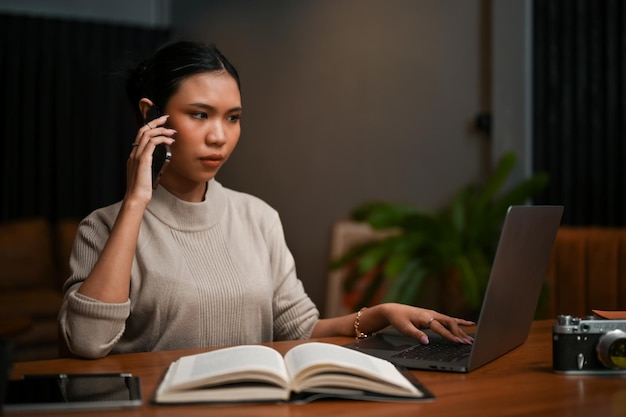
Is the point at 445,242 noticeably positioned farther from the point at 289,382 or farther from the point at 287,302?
the point at 289,382

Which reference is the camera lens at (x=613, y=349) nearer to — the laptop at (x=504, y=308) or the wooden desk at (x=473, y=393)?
the wooden desk at (x=473, y=393)

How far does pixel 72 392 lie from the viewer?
1232 mm

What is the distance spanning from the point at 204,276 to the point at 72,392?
0.71 m

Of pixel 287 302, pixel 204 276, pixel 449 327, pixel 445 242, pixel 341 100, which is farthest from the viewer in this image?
pixel 341 100

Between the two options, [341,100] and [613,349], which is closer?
[613,349]

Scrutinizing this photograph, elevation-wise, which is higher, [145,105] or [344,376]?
[145,105]

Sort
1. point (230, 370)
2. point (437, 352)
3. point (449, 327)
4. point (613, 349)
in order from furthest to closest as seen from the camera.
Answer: point (449, 327) < point (437, 352) < point (613, 349) < point (230, 370)

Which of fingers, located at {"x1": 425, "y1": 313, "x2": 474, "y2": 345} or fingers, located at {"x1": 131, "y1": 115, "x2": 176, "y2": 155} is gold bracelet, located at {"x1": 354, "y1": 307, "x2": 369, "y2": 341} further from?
fingers, located at {"x1": 131, "y1": 115, "x2": 176, "y2": 155}

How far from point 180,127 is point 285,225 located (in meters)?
3.92

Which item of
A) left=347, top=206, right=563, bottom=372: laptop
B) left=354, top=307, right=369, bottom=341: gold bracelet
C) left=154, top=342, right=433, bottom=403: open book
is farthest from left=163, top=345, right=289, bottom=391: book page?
left=354, top=307, right=369, bottom=341: gold bracelet

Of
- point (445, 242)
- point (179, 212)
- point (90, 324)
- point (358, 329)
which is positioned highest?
point (179, 212)

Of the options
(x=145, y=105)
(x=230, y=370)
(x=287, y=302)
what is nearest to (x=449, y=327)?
(x=287, y=302)

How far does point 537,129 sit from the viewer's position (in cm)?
385

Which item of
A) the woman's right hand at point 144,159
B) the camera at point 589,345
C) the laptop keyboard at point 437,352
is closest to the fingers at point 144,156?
the woman's right hand at point 144,159
